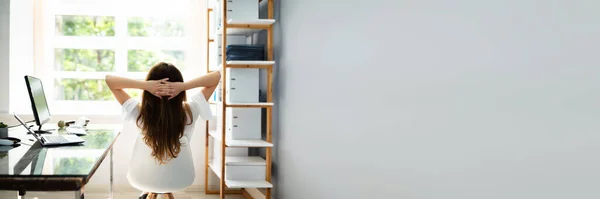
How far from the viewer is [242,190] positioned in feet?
17.4

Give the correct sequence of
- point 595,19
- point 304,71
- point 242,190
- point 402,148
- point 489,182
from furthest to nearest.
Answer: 1. point 242,190
2. point 304,71
3. point 402,148
4. point 489,182
5. point 595,19

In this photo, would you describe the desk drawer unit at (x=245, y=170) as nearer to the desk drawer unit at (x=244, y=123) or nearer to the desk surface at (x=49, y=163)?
the desk drawer unit at (x=244, y=123)

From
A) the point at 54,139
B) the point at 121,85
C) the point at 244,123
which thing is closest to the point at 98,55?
the point at 244,123

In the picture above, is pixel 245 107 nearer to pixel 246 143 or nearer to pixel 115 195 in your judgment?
pixel 246 143

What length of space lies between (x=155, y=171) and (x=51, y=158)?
1090 millimetres

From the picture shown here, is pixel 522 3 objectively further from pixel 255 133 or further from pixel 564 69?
pixel 255 133

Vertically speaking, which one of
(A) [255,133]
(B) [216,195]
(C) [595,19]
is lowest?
(B) [216,195]

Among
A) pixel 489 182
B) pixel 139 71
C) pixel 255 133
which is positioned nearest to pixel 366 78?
pixel 489 182

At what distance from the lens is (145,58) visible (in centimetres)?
593

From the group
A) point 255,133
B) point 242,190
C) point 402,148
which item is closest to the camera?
point 402,148

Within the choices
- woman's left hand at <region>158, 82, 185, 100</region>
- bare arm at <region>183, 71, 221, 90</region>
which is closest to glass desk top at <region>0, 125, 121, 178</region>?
woman's left hand at <region>158, 82, 185, 100</region>

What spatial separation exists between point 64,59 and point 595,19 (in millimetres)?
5263

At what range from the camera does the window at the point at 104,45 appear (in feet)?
18.9

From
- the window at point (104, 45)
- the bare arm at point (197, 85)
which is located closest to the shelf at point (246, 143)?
the bare arm at point (197, 85)
